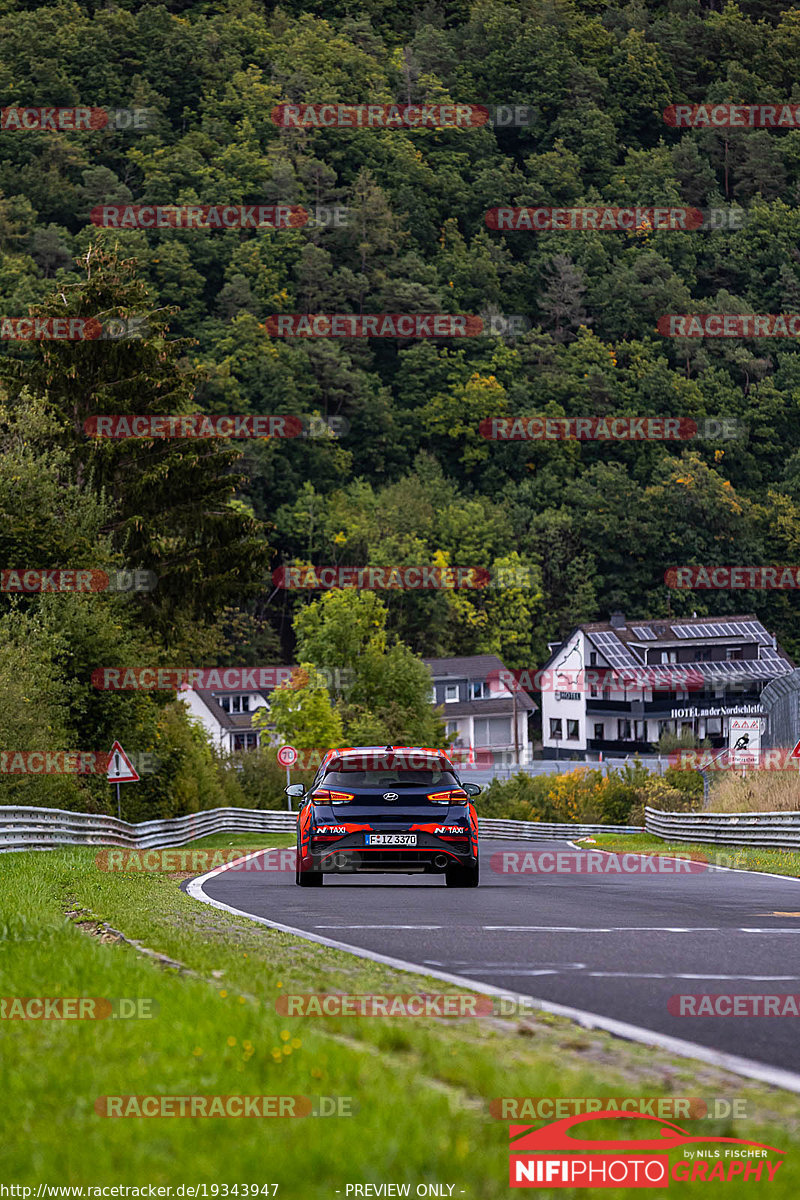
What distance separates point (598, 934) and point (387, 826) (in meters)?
5.15

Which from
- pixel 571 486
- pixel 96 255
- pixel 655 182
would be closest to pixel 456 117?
pixel 655 182

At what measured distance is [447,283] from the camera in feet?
497

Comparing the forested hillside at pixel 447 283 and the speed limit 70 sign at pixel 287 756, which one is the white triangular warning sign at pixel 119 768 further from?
the forested hillside at pixel 447 283

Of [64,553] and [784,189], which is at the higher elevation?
[784,189]

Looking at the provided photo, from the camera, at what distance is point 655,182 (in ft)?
548

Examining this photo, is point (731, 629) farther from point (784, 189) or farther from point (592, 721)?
point (784, 189)

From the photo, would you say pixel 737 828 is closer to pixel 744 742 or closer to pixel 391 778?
pixel 744 742

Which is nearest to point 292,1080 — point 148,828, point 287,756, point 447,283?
point 148,828

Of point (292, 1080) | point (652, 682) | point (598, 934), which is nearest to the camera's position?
point (292, 1080)

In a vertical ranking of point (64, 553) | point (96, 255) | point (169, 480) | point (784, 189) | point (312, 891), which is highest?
point (784, 189)

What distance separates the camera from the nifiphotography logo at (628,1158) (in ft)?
13.2

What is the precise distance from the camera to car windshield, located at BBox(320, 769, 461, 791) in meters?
15.7

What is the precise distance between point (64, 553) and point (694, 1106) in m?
33.1

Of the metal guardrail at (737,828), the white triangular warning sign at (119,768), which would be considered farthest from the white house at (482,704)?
the white triangular warning sign at (119,768)
